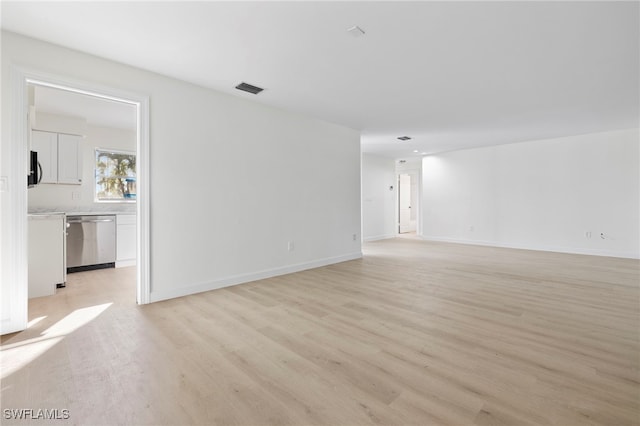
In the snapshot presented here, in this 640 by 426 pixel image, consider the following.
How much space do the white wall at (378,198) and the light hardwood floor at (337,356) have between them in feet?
15.8

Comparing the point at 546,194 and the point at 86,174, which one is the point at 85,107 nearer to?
the point at 86,174

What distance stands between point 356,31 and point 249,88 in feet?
5.65

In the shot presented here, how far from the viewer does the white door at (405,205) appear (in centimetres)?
1076

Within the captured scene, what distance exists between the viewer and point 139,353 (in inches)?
84.0

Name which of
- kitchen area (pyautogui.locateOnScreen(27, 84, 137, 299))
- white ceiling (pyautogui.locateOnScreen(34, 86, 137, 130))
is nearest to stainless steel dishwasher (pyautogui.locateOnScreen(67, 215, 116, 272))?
kitchen area (pyautogui.locateOnScreen(27, 84, 137, 299))

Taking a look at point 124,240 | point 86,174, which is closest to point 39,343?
point 124,240

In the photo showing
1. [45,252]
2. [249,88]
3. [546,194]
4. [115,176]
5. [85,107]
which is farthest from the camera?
[546,194]

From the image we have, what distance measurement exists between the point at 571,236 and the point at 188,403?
25.4 feet

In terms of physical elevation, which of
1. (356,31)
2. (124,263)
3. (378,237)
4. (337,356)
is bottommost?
(337,356)

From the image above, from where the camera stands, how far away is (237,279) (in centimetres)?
Result: 396

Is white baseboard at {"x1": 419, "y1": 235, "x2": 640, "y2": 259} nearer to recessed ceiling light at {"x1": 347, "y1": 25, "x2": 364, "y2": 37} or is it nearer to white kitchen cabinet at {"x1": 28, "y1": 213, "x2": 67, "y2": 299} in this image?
recessed ceiling light at {"x1": 347, "y1": 25, "x2": 364, "y2": 37}

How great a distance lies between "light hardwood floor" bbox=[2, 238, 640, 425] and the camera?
153cm

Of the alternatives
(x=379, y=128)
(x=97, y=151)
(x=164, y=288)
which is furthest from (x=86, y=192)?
(x=379, y=128)

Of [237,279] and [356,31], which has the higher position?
[356,31]
